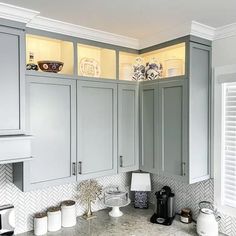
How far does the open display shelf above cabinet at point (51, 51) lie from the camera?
212 cm

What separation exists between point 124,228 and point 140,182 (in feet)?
2.01

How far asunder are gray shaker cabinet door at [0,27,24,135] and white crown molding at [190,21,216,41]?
1.30 metres

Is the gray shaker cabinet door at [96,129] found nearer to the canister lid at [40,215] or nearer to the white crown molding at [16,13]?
the canister lid at [40,215]

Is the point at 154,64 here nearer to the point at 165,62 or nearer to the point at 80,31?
the point at 165,62

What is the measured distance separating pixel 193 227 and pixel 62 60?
6.14ft

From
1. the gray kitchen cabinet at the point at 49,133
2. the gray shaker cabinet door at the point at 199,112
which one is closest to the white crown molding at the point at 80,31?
the gray kitchen cabinet at the point at 49,133

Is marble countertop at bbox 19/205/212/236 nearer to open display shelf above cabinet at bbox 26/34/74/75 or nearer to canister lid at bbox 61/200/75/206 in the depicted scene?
canister lid at bbox 61/200/75/206

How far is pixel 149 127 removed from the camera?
8.05 feet

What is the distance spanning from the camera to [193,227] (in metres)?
2.26

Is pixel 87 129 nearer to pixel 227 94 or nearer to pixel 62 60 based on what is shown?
pixel 62 60

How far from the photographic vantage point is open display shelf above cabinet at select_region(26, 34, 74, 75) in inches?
83.4

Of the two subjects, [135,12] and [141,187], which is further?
[141,187]

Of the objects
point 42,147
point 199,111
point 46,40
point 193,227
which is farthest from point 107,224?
point 46,40

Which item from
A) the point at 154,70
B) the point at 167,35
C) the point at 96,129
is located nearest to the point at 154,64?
the point at 154,70
